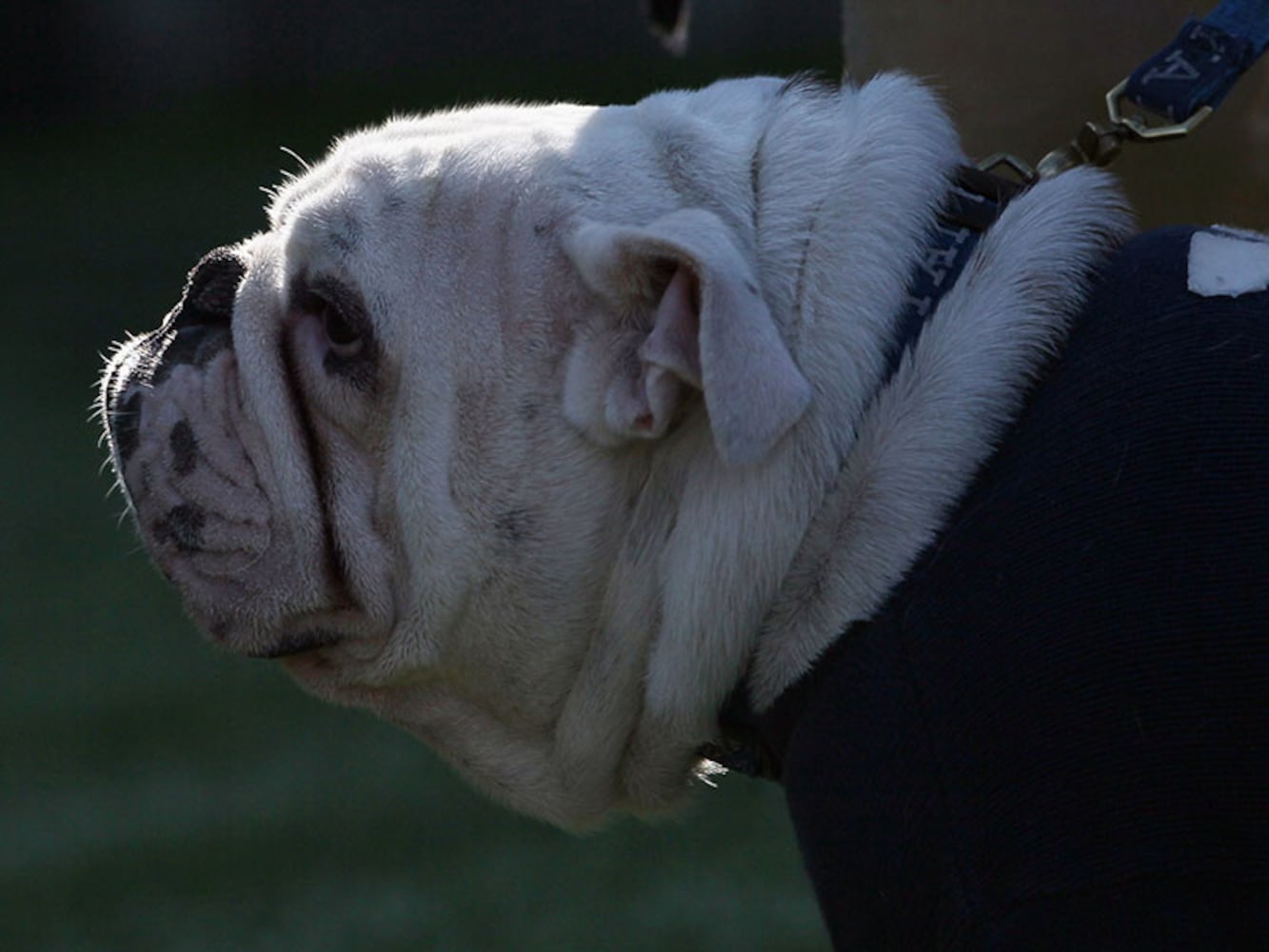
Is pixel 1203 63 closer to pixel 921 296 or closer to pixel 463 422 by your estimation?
pixel 921 296

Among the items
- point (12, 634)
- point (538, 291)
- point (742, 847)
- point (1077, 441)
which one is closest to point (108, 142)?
point (12, 634)

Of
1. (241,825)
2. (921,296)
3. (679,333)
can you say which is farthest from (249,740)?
(921,296)

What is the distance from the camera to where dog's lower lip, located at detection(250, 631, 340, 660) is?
2078 millimetres

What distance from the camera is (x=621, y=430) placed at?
1.89 metres

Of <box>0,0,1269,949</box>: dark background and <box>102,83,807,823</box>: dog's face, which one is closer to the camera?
<box>102,83,807,823</box>: dog's face

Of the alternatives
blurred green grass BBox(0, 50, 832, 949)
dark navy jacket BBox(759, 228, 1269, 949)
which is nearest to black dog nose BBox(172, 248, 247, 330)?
dark navy jacket BBox(759, 228, 1269, 949)

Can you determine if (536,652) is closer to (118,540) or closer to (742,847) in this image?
(742,847)

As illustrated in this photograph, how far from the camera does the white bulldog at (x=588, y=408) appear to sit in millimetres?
1811

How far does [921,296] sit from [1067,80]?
3.53 ft

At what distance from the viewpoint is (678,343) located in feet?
6.05

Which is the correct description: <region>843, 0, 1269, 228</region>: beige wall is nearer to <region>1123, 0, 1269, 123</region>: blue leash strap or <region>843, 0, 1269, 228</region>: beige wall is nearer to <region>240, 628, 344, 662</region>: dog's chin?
<region>1123, 0, 1269, 123</region>: blue leash strap

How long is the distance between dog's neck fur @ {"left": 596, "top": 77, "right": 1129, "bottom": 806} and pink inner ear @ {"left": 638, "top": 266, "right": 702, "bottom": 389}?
0.10 m

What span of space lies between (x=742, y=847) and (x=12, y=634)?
217 cm

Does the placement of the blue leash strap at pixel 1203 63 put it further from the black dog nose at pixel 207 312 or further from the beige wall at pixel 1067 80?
the black dog nose at pixel 207 312
